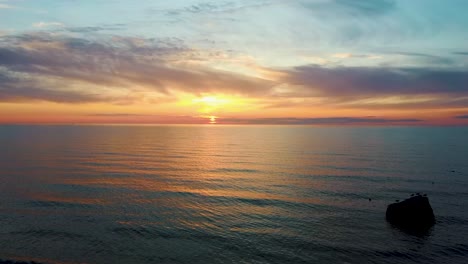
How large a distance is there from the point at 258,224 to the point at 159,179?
37.7 m

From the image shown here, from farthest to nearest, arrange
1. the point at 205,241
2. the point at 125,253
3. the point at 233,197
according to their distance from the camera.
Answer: the point at 233,197 < the point at 205,241 < the point at 125,253

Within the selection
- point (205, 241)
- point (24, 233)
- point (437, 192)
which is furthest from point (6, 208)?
point (437, 192)

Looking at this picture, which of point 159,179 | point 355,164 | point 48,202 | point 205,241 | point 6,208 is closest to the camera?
point 205,241

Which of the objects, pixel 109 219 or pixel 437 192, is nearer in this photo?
pixel 109 219

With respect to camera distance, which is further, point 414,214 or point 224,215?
point 224,215

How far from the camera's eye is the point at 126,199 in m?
58.3

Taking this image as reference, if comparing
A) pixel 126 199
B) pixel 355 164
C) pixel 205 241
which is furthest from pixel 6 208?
pixel 355 164

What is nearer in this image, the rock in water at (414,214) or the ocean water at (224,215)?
the ocean water at (224,215)

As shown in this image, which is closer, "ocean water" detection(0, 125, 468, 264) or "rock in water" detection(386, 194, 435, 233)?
"ocean water" detection(0, 125, 468, 264)

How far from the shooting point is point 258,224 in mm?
45531

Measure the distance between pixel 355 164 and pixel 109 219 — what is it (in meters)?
73.6

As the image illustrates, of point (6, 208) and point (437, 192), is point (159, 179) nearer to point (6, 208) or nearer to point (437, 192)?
point (6, 208)

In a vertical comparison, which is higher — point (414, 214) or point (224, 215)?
point (414, 214)

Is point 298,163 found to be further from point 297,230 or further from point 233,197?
point 297,230
